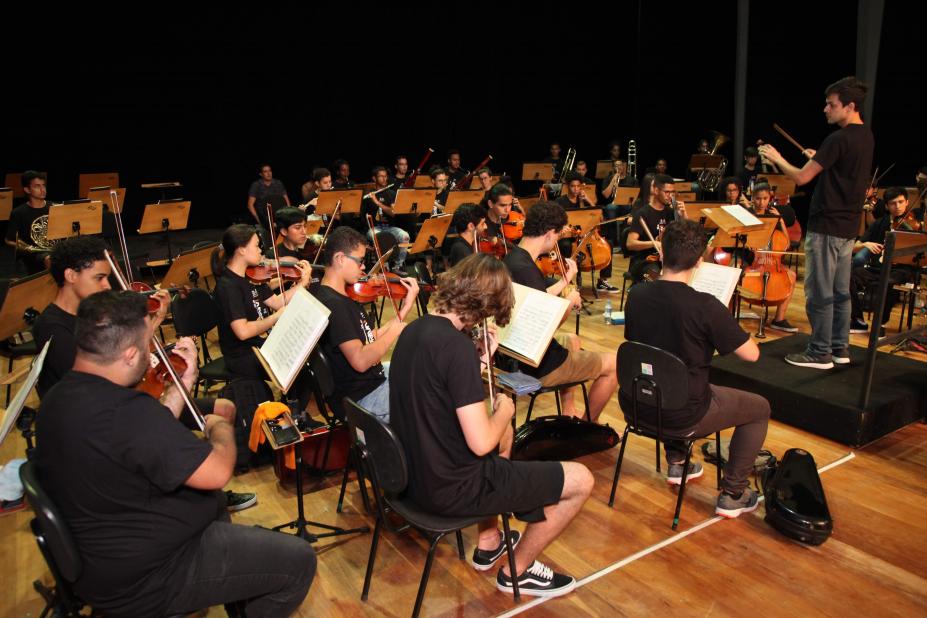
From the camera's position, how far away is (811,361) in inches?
167

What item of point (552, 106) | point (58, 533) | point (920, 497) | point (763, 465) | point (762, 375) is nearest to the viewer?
point (58, 533)

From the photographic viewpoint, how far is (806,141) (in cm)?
1141

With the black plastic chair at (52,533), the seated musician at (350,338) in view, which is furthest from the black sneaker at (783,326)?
the black plastic chair at (52,533)

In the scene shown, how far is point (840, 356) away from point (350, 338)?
3223 mm

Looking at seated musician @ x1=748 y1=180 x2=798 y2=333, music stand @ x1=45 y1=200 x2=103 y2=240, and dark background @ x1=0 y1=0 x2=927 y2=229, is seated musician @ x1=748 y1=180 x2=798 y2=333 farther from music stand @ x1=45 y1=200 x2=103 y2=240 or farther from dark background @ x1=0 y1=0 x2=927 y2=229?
music stand @ x1=45 y1=200 x2=103 y2=240

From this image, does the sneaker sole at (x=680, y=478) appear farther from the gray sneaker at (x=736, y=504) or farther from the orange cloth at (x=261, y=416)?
the orange cloth at (x=261, y=416)

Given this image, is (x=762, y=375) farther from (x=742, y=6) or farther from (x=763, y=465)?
(x=742, y=6)

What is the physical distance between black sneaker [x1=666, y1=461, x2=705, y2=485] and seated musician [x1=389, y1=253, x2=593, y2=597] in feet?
3.65

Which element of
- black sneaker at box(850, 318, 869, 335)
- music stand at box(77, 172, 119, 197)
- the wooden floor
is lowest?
the wooden floor

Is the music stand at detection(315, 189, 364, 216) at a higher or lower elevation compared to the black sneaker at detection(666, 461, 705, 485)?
higher

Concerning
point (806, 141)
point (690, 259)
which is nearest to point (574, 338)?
point (690, 259)

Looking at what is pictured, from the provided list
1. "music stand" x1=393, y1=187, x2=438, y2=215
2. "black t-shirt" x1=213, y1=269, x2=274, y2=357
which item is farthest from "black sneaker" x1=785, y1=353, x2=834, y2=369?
"music stand" x1=393, y1=187, x2=438, y2=215

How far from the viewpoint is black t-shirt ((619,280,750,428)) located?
9.19ft

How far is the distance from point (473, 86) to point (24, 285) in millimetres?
10091
